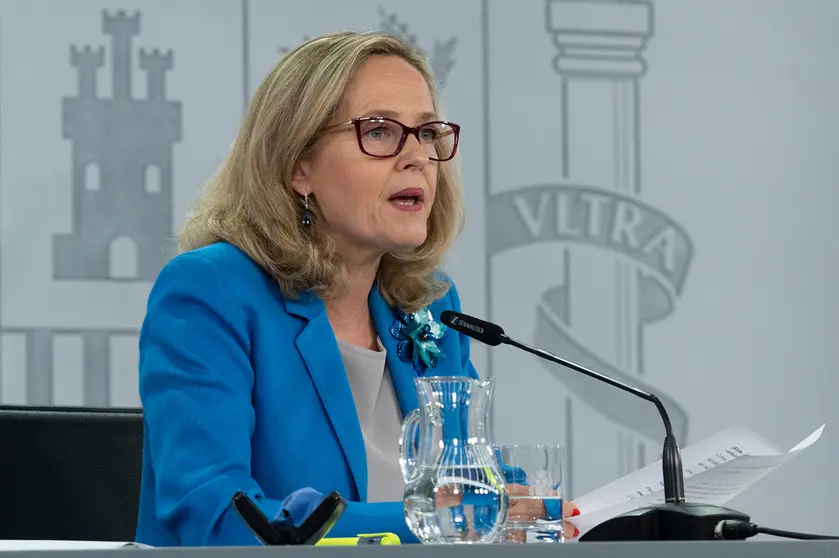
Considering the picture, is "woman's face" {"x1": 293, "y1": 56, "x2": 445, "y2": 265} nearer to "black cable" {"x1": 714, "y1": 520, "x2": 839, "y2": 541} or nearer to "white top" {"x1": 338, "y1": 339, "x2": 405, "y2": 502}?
"white top" {"x1": 338, "y1": 339, "x2": 405, "y2": 502}

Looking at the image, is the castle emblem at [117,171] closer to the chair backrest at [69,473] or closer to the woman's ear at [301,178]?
the woman's ear at [301,178]

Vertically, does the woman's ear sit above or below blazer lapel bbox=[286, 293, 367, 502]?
above

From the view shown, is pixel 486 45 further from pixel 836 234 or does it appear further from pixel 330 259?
pixel 330 259

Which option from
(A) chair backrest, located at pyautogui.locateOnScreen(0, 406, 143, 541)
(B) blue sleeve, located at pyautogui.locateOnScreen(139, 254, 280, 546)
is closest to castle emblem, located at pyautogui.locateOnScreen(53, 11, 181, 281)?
(A) chair backrest, located at pyautogui.locateOnScreen(0, 406, 143, 541)

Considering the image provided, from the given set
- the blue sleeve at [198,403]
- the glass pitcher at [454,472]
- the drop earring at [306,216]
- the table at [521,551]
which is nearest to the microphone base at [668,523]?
the glass pitcher at [454,472]

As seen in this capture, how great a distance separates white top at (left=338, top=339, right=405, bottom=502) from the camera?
76.0 inches

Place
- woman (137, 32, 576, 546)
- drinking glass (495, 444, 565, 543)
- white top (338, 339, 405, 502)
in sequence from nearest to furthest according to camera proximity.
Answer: drinking glass (495, 444, 565, 543) → woman (137, 32, 576, 546) → white top (338, 339, 405, 502)

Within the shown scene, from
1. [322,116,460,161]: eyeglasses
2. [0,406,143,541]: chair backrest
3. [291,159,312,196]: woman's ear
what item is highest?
[322,116,460,161]: eyeglasses

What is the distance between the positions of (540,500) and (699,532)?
260 mm

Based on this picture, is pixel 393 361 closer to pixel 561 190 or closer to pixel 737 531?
pixel 737 531

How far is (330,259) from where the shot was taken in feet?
6.61

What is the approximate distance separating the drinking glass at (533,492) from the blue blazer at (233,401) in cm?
15

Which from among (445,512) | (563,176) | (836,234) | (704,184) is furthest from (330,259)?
(836,234)

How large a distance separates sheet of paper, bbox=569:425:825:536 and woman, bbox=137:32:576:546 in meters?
0.43
